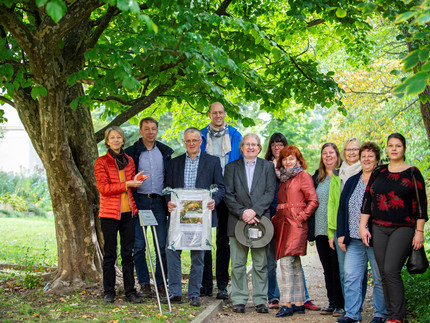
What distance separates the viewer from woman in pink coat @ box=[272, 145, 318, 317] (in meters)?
5.90

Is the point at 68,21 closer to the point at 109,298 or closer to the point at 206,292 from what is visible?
the point at 109,298

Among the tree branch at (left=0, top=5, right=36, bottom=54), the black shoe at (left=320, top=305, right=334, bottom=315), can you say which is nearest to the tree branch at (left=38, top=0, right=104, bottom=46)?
the tree branch at (left=0, top=5, right=36, bottom=54)

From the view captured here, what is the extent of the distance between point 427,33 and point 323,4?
3.30 metres

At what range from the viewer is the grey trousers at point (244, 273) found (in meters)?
6.13

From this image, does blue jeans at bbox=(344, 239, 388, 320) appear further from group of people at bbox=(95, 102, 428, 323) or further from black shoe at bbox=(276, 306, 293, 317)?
black shoe at bbox=(276, 306, 293, 317)

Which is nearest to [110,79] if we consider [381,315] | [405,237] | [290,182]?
[290,182]

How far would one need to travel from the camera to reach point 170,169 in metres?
6.29

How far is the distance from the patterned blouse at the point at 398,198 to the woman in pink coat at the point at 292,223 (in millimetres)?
962

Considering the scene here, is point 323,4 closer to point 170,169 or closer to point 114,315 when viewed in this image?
point 170,169

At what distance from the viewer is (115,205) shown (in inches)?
Answer: 234

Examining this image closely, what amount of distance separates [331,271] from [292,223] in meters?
0.83

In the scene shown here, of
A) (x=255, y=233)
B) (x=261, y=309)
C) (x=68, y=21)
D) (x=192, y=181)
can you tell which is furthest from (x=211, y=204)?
(x=68, y=21)

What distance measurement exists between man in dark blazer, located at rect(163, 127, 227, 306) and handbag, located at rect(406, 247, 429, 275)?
2316 millimetres

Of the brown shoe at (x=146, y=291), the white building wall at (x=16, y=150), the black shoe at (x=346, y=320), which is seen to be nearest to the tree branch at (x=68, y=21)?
the brown shoe at (x=146, y=291)
